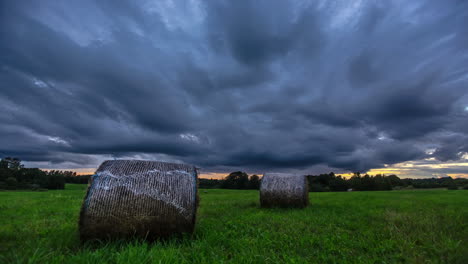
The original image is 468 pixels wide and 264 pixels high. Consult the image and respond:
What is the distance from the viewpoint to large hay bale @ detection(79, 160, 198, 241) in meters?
5.21

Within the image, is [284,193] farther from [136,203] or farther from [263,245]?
[136,203]

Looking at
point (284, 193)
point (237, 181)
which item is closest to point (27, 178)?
point (237, 181)

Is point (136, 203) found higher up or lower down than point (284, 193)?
higher up

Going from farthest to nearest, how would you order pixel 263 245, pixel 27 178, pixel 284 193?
pixel 27 178
pixel 284 193
pixel 263 245

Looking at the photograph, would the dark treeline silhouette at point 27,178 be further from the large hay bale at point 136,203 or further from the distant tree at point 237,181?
the large hay bale at point 136,203

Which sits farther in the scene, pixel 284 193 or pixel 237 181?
pixel 237 181

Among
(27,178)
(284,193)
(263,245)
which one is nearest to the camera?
(263,245)

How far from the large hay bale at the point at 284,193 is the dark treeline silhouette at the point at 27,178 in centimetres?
4472

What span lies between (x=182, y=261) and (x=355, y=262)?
299 cm

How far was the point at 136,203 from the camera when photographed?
5328 mm

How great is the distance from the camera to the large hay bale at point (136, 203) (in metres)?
5.21

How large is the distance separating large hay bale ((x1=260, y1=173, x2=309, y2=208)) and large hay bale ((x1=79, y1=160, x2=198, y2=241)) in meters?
7.29

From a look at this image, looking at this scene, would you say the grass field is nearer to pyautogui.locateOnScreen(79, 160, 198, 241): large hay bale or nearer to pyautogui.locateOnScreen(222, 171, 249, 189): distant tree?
pyautogui.locateOnScreen(79, 160, 198, 241): large hay bale

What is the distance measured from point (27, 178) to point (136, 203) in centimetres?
6271
